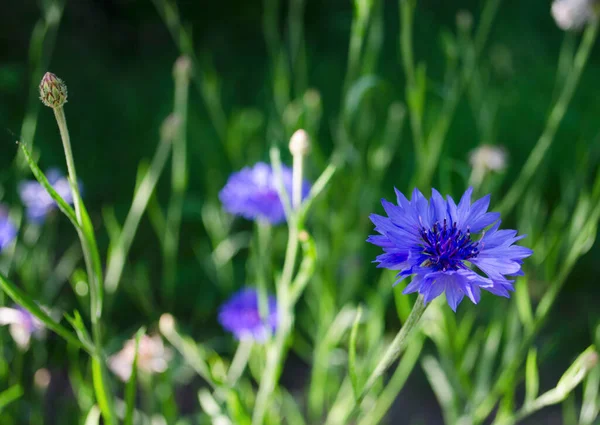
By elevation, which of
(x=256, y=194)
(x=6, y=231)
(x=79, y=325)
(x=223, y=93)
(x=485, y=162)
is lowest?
(x=79, y=325)

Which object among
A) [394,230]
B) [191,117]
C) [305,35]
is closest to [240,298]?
[394,230]

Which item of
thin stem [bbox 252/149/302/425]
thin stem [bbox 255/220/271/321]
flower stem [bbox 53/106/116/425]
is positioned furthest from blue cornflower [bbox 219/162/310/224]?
flower stem [bbox 53/106/116/425]

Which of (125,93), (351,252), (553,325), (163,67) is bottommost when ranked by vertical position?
(351,252)

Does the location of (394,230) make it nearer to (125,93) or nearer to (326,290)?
(326,290)

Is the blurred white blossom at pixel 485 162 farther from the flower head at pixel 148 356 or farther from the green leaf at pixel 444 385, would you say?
the flower head at pixel 148 356

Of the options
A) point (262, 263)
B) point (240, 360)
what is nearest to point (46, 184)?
point (262, 263)

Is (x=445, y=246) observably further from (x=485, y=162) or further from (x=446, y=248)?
(x=485, y=162)
